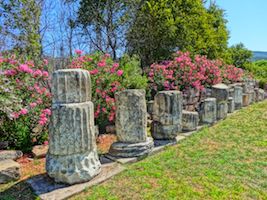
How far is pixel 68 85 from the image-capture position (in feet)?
9.89

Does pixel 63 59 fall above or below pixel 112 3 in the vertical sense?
below

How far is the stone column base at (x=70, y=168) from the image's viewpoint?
305 centimetres

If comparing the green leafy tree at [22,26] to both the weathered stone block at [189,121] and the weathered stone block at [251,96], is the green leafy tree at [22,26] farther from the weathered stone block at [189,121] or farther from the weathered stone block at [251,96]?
the weathered stone block at [251,96]

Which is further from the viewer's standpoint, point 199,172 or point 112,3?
point 112,3

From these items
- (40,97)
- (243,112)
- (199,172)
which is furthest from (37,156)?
(243,112)

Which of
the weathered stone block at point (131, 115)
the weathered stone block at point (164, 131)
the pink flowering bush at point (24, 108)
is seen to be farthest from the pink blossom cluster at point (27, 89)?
the weathered stone block at point (164, 131)

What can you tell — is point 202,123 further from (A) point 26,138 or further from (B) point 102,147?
(A) point 26,138

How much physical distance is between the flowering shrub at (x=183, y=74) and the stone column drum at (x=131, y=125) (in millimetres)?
3054

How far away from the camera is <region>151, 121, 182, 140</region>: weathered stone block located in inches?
185

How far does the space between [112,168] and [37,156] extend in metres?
1.34

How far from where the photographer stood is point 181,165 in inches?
143

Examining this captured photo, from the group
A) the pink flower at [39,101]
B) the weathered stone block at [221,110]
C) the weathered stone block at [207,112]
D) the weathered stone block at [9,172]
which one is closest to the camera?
the weathered stone block at [9,172]

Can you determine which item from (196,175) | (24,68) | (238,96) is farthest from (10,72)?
(238,96)

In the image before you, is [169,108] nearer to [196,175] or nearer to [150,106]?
[196,175]
